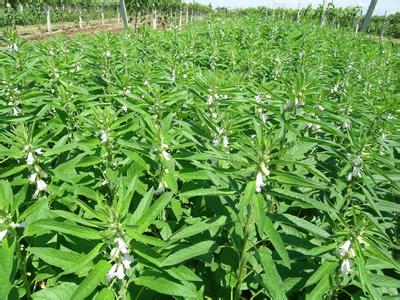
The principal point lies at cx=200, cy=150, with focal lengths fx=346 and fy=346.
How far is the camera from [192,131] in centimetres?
285

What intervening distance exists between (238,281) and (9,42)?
5.27 m

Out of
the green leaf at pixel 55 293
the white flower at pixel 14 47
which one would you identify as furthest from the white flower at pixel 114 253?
the white flower at pixel 14 47

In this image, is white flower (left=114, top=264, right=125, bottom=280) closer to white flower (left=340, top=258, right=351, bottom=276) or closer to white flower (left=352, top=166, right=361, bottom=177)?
white flower (left=340, top=258, right=351, bottom=276)

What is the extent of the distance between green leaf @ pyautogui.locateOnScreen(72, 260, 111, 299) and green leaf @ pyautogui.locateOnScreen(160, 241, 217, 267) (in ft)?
0.98

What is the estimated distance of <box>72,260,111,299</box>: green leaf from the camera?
64.0 inches

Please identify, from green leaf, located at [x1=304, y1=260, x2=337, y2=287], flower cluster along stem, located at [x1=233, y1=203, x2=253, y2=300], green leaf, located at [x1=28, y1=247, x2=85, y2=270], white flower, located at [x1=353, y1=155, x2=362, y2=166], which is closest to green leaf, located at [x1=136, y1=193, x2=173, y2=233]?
green leaf, located at [x1=28, y1=247, x2=85, y2=270]

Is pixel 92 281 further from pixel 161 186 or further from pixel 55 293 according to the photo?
pixel 161 186

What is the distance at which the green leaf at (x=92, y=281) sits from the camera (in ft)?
5.33

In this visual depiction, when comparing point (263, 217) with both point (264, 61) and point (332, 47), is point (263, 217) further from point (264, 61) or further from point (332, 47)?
point (332, 47)

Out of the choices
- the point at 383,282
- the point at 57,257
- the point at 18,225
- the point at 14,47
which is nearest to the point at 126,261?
the point at 57,257

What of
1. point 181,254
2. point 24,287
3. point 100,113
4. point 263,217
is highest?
point 100,113

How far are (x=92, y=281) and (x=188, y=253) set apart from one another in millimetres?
553

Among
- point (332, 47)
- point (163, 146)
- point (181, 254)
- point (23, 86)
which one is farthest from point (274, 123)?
point (332, 47)

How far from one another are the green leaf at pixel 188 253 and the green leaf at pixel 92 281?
30cm
